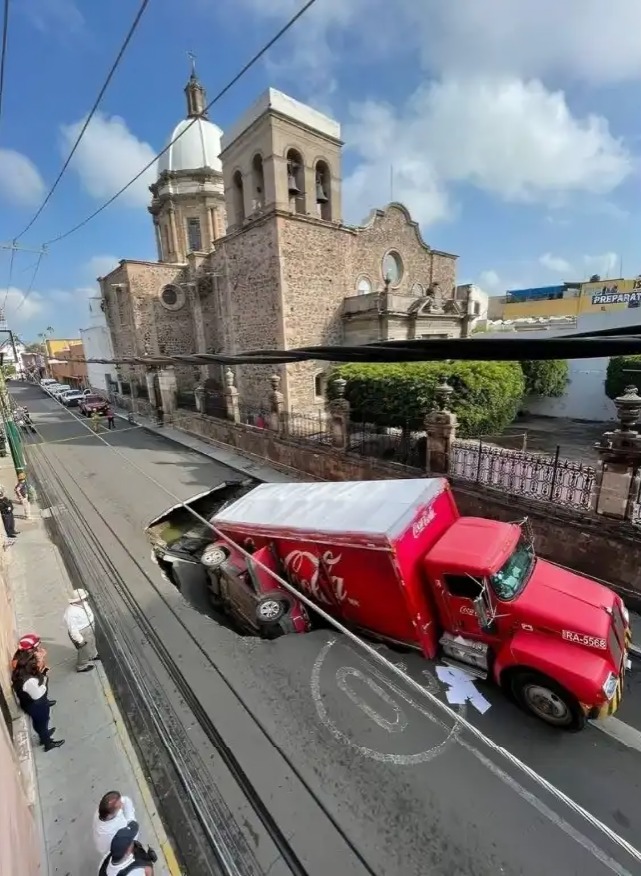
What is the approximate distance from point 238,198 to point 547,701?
24.7 meters

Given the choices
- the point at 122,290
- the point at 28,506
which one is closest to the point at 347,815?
the point at 28,506

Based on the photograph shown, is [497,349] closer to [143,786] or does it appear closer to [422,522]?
[422,522]

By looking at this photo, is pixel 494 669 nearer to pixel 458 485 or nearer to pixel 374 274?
pixel 458 485

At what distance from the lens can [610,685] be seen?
466 centimetres

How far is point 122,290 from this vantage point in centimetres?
3033

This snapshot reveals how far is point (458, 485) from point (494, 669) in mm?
4811

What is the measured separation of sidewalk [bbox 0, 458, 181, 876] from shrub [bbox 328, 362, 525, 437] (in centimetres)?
949

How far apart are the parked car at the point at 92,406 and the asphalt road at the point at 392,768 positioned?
87.9 feet

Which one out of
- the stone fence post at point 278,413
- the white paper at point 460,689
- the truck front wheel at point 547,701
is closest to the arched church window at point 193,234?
the stone fence post at point 278,413

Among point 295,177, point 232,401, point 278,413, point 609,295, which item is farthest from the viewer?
point 609,295

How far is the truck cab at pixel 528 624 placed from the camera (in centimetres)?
474

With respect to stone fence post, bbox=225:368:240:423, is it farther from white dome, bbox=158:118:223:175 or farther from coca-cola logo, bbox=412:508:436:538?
white dome, bbox=158:118:223:175

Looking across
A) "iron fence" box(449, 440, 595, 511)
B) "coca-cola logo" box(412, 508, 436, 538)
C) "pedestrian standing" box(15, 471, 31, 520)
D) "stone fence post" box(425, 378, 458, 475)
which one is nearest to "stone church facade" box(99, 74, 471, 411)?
"stone fence post" box(425, 378, 458, 475)

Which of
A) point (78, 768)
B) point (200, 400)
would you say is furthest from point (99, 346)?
point (78, 768)
